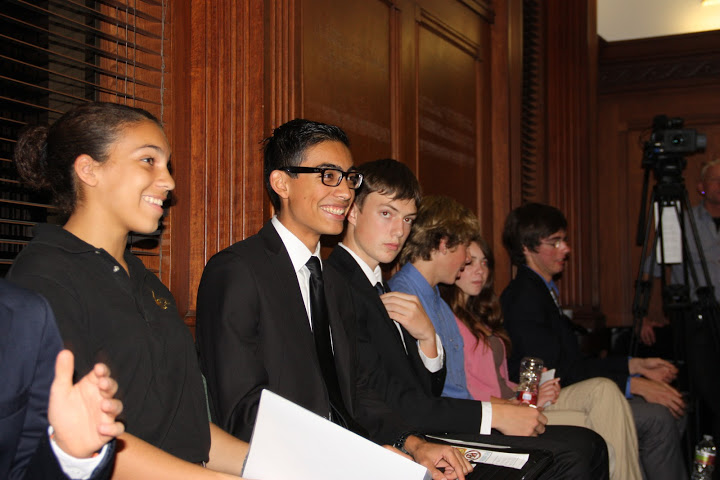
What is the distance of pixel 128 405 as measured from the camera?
1.39 metres

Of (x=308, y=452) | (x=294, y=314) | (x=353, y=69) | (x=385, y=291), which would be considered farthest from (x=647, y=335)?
(x=308, y=452)

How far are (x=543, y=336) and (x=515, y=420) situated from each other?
1.04 m

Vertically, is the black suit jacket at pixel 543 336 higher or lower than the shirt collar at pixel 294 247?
lower

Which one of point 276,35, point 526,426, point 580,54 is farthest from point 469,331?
point 580,54

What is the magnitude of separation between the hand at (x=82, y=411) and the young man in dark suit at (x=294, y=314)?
30.1 inches

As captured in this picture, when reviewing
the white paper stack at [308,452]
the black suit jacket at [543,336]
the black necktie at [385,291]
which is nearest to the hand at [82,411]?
the white paper stack at [308,452]

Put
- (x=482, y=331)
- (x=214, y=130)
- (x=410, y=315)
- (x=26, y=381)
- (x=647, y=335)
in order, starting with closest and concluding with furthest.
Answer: (x=26, y=381), (x=214, y=130), (x=410, y=315), (x=482, y=331), (x=647, y=335)

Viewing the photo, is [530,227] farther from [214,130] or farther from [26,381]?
[26,381]

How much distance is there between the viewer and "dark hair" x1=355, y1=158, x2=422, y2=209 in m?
2.57

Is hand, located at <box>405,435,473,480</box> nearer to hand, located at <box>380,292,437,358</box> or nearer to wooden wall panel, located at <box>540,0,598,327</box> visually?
hand, located at <box>380,292,437,358</box>

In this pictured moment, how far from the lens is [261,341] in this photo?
184 cm

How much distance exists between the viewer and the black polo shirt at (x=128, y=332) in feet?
4.32

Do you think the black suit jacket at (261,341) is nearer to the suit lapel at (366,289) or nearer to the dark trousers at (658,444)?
the suit lapel at (366,289)

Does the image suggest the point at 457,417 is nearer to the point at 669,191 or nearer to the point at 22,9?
the point at 22,9
